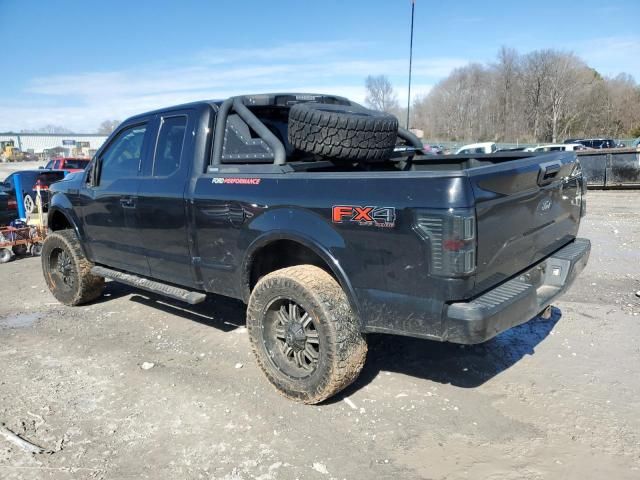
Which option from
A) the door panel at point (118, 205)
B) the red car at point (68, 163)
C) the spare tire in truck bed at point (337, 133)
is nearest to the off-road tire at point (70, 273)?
the door panel at point (118, 205)

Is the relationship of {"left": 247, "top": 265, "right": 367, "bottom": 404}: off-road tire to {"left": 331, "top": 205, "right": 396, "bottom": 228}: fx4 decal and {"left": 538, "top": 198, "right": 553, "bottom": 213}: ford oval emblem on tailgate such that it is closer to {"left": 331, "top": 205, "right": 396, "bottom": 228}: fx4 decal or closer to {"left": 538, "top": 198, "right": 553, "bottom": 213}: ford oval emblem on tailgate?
{"left": 331, "top": 205, "right": 396, "bottom": 228}: fx4 decal

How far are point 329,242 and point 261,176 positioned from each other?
78 cm

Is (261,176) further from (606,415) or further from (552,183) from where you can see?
(606,415)

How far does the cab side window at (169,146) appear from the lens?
429 cm

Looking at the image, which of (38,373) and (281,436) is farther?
(38,373)

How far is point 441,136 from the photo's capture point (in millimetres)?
85750

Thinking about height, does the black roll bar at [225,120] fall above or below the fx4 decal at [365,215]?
above

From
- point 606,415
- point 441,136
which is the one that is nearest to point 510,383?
point 606,415

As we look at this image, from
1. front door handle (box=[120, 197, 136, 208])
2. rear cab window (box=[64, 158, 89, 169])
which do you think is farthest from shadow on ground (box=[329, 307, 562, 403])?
rear cab window (box=[64, 158, 89, 169])

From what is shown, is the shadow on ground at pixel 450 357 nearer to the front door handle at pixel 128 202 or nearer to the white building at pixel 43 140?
the front door handle at pixel 128 202

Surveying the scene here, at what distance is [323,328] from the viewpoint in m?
3.19

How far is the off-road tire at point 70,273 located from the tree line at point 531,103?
65012 mm

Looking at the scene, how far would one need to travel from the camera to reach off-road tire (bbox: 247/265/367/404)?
10.4 feet

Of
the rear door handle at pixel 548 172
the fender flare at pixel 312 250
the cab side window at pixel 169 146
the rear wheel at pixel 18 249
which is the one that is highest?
the cab side window at pixel 169 146
